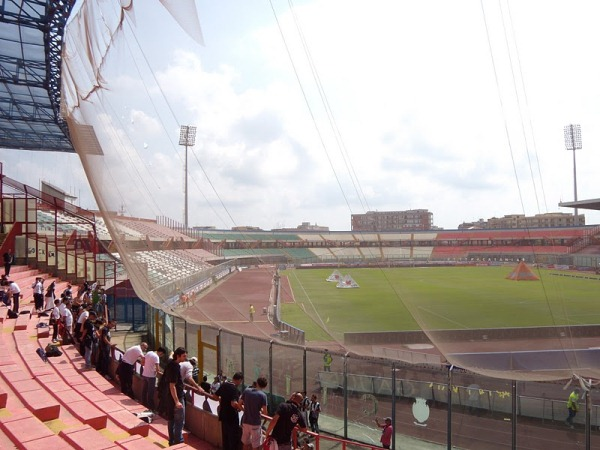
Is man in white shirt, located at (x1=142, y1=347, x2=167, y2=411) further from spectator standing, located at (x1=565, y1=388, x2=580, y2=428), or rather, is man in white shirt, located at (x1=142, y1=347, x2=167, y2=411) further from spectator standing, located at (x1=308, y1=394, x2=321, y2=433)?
spectator standing, located at (x1=565, y1=388, x2=580, y2=428)

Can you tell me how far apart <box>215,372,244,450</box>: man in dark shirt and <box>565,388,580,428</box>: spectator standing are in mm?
5961

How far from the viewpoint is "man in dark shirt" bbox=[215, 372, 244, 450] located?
4.23 m

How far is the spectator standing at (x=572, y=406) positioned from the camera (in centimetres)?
754

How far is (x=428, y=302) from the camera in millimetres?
5133

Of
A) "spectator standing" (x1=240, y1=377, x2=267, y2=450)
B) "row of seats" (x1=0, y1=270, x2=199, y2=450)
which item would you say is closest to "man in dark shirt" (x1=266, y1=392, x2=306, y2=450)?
"spectator standing" (x1=240, y1=377, x2=267, y2=450)

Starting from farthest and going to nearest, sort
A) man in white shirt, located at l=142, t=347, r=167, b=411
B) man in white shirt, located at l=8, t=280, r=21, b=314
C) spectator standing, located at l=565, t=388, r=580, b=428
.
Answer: man in white shirt, located at l=8, t=280, r=21, b=314 < spectator standing, located at l=565, t=388, r=580, b=428 < man in white shirt, located at l=142, t=347, r=167, b=411

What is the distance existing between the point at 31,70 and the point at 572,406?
1911 centimetres

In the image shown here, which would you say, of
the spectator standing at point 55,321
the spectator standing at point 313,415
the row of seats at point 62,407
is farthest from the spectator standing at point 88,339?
the spectator standing at point 313,415

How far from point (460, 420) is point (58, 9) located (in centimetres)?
1355

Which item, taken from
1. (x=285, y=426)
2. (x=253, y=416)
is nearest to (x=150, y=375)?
(x=253, y=416)

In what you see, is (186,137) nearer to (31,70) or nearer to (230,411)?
(230,411)

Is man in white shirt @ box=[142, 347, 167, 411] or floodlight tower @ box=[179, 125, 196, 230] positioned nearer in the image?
floodlight tower @ box=[179, 125, 196, 230]

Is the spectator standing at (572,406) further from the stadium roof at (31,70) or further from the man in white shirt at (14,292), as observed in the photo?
the stadium roof at (31,70)

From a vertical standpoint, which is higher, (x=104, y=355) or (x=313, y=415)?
(x=104, y=355)
